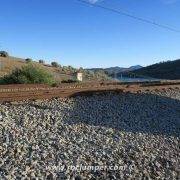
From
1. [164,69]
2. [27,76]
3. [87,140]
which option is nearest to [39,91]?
[27,76]

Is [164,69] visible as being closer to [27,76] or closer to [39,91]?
[27,76]

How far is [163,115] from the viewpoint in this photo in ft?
49.2

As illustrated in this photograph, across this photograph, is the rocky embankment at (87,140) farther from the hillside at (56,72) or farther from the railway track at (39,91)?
the hillside at (56,72)

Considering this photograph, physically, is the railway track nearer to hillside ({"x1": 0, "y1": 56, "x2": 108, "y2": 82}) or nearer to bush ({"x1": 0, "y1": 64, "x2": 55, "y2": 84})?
bush ({"x1": 0, "y1": 64, "x2": 55, "y2": 84})

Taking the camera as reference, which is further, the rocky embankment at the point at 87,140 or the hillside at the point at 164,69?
the hillside at the point at 164,69

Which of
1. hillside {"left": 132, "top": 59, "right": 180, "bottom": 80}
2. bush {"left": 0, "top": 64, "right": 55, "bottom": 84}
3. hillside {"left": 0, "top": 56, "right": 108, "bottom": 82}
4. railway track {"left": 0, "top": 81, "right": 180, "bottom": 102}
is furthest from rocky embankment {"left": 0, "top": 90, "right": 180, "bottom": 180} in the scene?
hillside {"left": 132, "top": 59, "right": 180, "bottom": 80}

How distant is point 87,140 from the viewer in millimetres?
10609

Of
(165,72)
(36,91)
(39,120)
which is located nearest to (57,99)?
(36,91)

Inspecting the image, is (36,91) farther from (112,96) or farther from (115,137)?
(115,137)

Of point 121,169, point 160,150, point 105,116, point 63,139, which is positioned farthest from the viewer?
point 105,116

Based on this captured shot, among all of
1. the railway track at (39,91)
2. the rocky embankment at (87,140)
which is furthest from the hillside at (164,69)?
the rocky embankment at (87,140)

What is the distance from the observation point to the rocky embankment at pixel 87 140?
8.72 meters

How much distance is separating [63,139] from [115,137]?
5.56 feet

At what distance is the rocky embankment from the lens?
872cm
